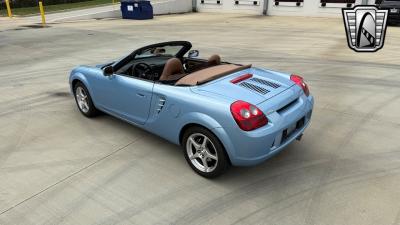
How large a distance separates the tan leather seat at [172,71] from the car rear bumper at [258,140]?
1.14m

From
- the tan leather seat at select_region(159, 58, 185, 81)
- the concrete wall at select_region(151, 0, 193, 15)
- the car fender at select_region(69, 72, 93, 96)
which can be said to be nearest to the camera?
the tan leather seat at select_region(159, 58, 185, 81)

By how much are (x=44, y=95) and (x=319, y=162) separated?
529 cm

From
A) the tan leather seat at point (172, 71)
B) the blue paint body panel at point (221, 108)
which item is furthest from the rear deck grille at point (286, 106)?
the tan leather seat at point (172, 71)

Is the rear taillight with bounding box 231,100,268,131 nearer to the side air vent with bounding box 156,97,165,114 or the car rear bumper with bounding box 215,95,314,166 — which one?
the car rear bumper with bounding box 215,95,314,166

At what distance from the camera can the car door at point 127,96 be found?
13.7ft

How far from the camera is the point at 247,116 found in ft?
10.7

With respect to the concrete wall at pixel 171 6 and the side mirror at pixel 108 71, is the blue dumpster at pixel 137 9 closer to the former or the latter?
the concrete wall at pixel 171 6

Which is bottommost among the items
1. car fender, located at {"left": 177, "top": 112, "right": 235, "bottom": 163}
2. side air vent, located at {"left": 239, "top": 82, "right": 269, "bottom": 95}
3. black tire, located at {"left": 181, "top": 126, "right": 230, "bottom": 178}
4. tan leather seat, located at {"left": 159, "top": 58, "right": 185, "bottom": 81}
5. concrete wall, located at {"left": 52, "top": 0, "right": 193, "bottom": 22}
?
black tire, located at {"left": 181, "top": 126, "right": 230, "bottom": 178}

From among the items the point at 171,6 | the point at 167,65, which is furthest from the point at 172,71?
the point at 171,6

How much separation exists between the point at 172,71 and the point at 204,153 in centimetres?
119

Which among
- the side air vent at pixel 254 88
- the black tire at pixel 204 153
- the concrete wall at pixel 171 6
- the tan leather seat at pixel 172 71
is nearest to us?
the black tire at pixel 204 153

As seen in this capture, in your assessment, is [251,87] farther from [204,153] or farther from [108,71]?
[108,71]

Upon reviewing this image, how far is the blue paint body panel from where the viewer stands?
131 inches

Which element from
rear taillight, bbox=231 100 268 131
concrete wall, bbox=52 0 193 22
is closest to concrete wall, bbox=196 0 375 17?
concrete wall, bbox=52 0 193 22
